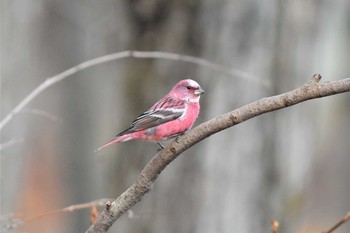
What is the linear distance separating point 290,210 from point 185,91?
305 cm

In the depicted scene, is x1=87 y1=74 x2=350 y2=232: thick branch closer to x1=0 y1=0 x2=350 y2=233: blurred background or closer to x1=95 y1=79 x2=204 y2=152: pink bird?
x1=95 y1=79 x2=204 y2=152: pink bird

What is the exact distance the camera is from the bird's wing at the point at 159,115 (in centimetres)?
322

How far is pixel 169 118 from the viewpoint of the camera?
3.21 metres

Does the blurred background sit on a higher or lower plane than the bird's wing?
higher

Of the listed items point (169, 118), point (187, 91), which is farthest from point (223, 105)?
point (169, 118)

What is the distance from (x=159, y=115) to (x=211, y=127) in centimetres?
87

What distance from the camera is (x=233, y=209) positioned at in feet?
19.3

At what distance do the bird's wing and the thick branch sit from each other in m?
0.61

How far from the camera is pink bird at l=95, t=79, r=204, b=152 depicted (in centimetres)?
314

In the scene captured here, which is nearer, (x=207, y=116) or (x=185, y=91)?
(x=185, y=91)

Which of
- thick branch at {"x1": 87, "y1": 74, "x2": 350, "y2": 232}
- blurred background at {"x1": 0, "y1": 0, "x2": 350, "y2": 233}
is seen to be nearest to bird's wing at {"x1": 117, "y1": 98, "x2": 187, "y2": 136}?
thick branch at {"x1": 87, "y1": 74, "x2": 350, "y2": 232}

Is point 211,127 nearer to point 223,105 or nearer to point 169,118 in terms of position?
point 169,118

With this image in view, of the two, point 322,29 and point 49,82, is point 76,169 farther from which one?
point 49,82

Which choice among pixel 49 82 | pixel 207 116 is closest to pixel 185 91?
pixel 49 82
